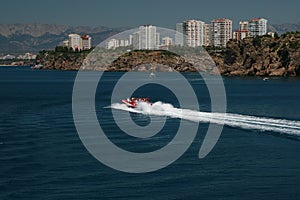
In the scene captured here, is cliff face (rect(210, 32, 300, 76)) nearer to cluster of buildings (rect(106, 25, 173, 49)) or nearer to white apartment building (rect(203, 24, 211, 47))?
cluster of buildings (rect(106, 25, 173, 49))

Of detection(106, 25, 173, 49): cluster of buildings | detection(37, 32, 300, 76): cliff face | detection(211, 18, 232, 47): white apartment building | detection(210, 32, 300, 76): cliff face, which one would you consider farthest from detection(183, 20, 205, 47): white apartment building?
detection(210, 32, 300, 76): cliff face

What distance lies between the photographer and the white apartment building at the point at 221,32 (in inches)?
6875

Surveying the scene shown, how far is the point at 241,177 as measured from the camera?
1608 centimetres

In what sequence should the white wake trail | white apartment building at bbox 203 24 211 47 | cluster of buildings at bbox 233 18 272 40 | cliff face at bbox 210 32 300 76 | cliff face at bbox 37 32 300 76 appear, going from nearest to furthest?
the white wake trail < cliff face at bbox 210 32 300 76 < cliff face at bbox 37 32 300 76 < cluster of buildings at bbox 233 18 272 40 < white apartment building at bbox 203 24 211 47

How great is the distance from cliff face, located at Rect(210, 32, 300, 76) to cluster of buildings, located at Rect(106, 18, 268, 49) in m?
50.5

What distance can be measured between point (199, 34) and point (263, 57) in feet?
269

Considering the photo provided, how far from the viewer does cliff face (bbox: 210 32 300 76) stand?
95.4 meters

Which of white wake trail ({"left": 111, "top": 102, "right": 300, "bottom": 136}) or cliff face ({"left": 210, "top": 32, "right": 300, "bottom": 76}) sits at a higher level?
cliff face ({"left": 210, "top": 32, "right": 300, "bottom": 76})

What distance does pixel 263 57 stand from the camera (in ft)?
325

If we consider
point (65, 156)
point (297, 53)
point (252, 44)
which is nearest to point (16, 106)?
point (65, 156)

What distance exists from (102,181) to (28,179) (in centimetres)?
240

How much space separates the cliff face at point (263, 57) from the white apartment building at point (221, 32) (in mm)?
62205

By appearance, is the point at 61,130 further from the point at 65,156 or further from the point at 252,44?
the point at 252,44

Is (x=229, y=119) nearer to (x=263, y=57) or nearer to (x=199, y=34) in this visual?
(x=263, y=57)
